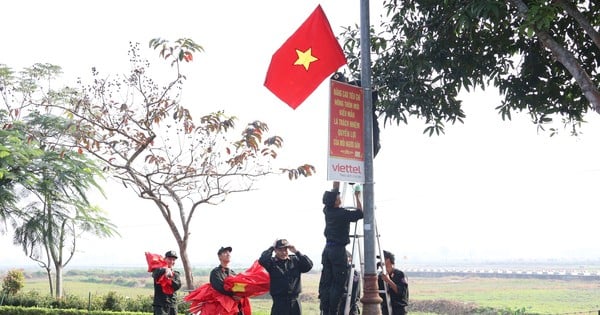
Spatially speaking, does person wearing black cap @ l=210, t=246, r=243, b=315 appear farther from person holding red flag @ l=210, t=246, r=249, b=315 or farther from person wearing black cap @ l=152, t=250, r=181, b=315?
person wearing black cap @ l=152, t=250, r=181, b=315

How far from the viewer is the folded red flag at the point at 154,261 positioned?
9.09 metres

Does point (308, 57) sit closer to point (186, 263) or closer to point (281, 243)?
point (281, 243)

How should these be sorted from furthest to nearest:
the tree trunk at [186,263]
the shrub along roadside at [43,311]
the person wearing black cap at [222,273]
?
the shrub along roadside at [43,311], the tree trunk at [186,263], the person wearing black cap at [222,273]

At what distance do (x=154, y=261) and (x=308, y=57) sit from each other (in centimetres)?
374

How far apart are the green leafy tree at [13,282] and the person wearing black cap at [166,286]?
40.2 ft

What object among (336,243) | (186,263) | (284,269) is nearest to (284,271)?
(284,269)

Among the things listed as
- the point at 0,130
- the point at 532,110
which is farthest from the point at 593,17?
the point at 0,130

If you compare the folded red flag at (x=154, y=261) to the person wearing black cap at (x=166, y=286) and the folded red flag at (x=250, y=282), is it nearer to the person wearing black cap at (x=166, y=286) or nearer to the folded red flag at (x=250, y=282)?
the person wearing black cap at (x=166, y=286)

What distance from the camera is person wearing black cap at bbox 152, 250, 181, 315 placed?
906 centimetres

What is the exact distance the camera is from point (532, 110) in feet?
33.2

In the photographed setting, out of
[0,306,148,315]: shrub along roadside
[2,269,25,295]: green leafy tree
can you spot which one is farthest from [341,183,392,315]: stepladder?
[2,269,25,295]: green leafy tree

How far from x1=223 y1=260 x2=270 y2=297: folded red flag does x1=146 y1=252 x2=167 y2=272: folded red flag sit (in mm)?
1617

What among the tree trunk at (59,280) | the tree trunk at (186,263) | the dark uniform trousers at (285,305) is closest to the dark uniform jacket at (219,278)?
the dark uniform trousers at (285,305)

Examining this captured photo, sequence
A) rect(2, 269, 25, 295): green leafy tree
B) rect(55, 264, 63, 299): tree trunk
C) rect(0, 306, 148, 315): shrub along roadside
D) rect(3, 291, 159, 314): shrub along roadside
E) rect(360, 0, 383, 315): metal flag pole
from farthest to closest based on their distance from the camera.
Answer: rect(55, 264, 63, 299): tree trunk, rect(2, 269, 25, 295): green leafy tree, rect(3, 291, 159, 314): shrub along roadside, rect(0, 306, 148, 315): shrub along roadside, rect(360, 0, 383, 315): metal flag pole
